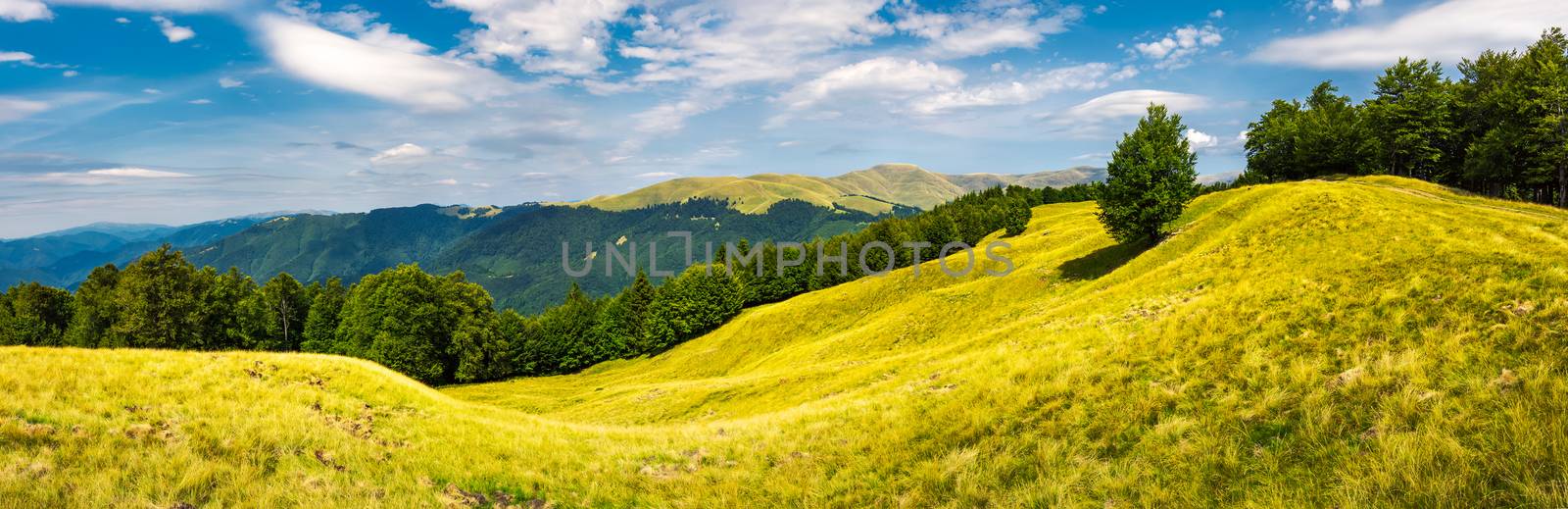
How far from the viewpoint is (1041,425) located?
11.3 meters

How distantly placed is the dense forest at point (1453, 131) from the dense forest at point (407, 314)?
40.1 metres

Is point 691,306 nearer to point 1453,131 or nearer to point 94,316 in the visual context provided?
point 94,316

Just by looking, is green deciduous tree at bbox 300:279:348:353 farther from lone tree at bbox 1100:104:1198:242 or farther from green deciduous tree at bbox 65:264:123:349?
lone tree at bbox 1100:104:1198:242

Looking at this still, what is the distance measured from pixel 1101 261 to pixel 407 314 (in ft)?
234

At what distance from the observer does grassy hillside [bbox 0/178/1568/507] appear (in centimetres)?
784

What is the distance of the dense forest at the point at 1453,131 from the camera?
158 ft

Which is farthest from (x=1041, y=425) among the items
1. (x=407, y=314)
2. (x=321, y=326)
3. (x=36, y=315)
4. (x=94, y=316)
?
(x=36, y=315)

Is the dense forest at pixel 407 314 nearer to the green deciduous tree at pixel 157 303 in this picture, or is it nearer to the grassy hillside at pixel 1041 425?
the green deciduous tree at pixel 157 303

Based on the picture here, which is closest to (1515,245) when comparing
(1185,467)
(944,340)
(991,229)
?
(1185,467)

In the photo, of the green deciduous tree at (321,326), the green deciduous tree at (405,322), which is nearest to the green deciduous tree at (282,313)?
the green deciduous tree at (321,326)

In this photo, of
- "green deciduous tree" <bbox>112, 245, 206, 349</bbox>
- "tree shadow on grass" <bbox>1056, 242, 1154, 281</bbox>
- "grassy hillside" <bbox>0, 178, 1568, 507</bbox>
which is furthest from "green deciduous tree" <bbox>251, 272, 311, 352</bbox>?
"tree shadow on grass" <bbox>1056, 242, 1154, 281</bbox>

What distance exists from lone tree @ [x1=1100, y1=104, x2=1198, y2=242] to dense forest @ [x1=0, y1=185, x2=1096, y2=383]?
284cm

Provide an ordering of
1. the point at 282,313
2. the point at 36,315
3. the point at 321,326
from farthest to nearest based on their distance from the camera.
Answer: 1. the point at 282,313
2. the point at 321,326
3. the point at 36,315

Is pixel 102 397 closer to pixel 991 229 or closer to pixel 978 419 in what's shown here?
pixel 978 419
